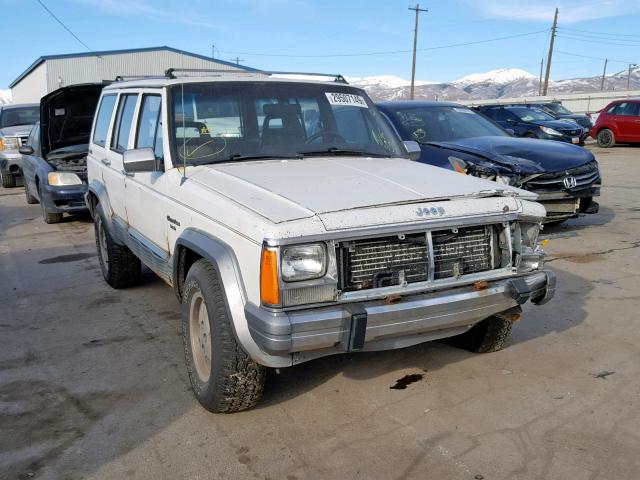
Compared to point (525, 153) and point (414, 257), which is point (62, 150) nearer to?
point (525, 153)

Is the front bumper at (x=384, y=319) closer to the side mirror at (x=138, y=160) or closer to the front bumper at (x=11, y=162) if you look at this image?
the side mirror at (x=138, y=160)

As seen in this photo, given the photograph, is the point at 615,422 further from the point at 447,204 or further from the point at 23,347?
the point at 23,347

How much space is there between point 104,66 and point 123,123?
1348 inches

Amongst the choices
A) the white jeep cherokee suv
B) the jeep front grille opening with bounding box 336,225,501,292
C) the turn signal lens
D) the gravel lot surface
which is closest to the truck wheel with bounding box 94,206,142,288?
the gravel lot surface

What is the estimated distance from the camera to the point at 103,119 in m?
6.09

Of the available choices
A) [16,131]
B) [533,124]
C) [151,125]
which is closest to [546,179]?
[151,125]

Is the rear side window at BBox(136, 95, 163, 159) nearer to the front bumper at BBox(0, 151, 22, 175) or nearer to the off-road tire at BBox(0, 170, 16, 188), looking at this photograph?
→ the front bumper at BBox(0, 151, 22, 175)

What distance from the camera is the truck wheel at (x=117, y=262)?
5.80m

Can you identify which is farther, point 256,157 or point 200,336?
point 256,157

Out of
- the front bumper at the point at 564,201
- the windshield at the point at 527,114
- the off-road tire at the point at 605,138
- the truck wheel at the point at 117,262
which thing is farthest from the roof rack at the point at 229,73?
the off-road tire at the point at 605,138

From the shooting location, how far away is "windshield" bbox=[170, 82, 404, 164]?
Result: 422 cm

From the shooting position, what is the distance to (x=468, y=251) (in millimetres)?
3438

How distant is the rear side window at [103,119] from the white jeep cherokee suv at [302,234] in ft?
3.98

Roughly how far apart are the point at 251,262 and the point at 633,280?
171 inches
